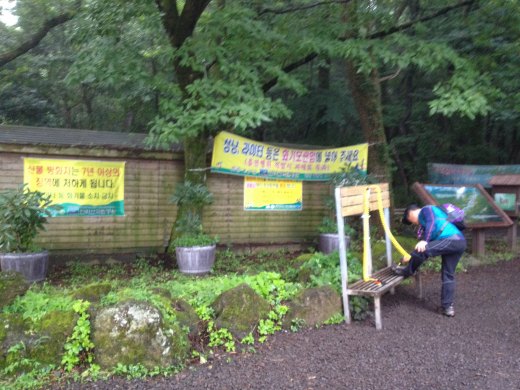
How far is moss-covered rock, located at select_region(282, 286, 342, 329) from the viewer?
5.24 m

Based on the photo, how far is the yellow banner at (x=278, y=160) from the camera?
9.48 m

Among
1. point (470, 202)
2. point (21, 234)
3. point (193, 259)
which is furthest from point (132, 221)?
point (470, 202)

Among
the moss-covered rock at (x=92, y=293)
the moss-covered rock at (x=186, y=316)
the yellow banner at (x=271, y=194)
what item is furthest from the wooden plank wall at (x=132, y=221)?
the moss-covered rock at (x=186, y=316)

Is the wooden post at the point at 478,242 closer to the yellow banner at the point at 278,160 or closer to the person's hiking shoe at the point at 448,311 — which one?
the yellow banner at the point at 278,160

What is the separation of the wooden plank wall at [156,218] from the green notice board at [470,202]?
8.11 ft

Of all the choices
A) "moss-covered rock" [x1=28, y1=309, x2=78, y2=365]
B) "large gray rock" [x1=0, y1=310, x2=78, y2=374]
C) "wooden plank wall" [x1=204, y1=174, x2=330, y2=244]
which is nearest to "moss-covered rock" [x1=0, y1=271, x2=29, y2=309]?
"large gray rock" [x1=0, y1=310, x2=78, y2=374]

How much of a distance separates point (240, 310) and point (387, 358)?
148cm

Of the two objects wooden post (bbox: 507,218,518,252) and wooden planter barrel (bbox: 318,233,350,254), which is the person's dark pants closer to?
wooden planter barrel (bbox: 318,233,350,254)

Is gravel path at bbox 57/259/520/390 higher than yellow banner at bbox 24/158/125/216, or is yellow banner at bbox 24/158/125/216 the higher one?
yellow banner at bbox 24/158/125/216

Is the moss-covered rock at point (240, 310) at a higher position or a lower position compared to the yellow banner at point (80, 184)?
lower

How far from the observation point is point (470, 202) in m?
9.69

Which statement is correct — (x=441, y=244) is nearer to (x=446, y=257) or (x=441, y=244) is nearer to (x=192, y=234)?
(x=446, y=257)

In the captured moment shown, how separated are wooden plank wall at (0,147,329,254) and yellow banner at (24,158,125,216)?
0.37ft

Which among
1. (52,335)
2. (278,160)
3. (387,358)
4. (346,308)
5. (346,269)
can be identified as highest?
(278,160)
